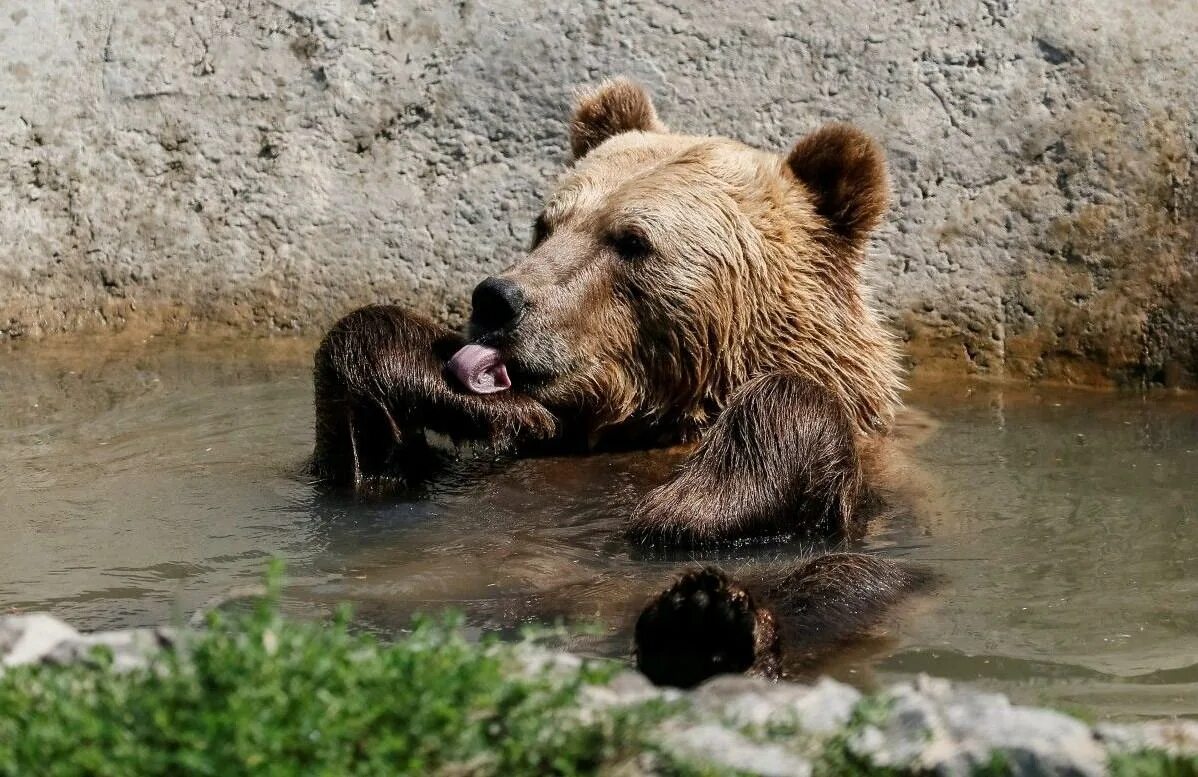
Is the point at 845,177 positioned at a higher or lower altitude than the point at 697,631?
higher

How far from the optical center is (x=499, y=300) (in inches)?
215

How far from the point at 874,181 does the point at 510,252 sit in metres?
2.47

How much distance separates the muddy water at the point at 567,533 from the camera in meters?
4.23

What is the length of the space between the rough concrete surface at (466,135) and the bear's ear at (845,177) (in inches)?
65.7

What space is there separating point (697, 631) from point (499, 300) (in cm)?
202

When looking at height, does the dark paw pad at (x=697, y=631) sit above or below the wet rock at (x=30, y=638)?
below

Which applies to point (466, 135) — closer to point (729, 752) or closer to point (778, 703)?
point (778, 703)

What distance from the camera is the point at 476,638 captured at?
423cm

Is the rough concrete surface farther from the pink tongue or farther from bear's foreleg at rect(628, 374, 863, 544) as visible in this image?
bear's foreleg at rect(628, 374, 863, 544)

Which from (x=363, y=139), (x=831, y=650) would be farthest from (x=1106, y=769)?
(x=363, y=139)

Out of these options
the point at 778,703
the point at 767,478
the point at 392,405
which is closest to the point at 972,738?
the point at 778,703

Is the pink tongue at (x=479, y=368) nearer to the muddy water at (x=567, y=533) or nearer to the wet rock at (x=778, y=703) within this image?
the muddy water at (x=567, y=533)

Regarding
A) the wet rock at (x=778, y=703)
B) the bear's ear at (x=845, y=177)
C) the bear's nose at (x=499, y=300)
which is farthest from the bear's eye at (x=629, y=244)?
the wet rock at (x=778, y=703)

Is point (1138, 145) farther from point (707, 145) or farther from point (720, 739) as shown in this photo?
point (720, 739)
